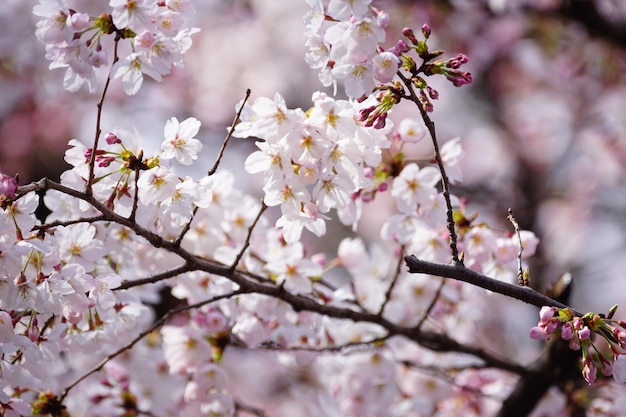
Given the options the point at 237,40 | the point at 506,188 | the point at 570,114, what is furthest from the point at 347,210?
the point at 237,40

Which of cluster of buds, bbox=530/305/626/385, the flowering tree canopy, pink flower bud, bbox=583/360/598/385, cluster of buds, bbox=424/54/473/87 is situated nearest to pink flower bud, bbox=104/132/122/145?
the flowering tree canopy

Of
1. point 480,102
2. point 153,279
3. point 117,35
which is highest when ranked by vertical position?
point 480,102

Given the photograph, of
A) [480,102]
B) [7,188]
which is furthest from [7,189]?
[480,102]

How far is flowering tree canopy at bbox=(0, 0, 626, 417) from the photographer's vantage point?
5.26 ft

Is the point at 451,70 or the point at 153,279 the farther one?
the point at 153,279

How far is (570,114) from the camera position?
23.6 feet

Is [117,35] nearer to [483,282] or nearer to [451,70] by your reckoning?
[451,70]

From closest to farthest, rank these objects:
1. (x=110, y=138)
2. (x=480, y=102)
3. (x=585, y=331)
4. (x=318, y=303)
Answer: (x=585, y=331) → (x=110, y=138) → (x=318, y=303) → (x=480, y=102)

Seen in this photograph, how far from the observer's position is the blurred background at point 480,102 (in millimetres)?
5262

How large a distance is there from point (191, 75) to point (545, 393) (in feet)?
20.2

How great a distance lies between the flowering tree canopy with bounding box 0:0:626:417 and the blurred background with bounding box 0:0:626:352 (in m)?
1.84

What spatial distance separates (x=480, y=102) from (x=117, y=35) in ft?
19.3

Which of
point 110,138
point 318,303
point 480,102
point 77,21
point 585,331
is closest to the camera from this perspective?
point 585,331

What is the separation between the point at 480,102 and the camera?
709 centimetres
